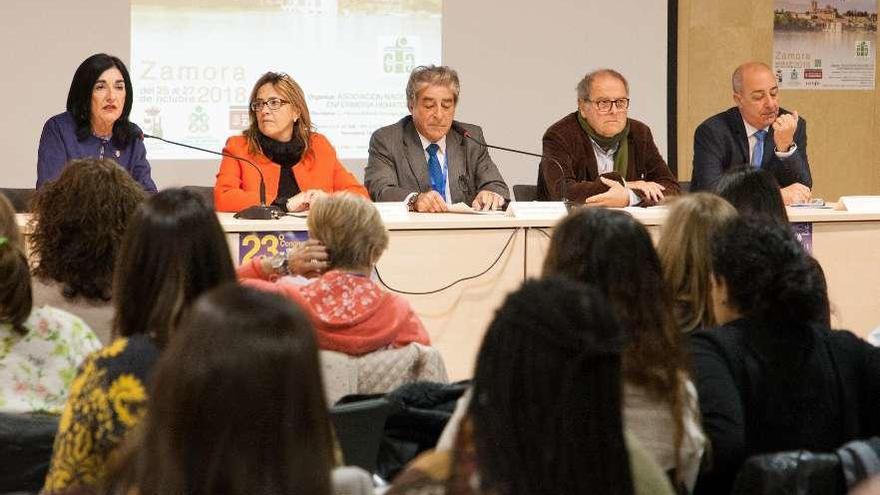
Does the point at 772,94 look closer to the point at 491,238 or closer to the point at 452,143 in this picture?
the point at 452,143

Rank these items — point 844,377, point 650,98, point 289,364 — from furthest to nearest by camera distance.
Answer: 1. point 650,98
2. point 844,377
3. point 289,364

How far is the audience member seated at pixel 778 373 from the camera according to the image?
200 centimetres

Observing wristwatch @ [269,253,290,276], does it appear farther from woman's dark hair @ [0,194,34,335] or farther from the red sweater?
woman's dark hair @ [0,194,34,335]

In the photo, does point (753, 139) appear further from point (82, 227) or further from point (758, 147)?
point (82, 227)

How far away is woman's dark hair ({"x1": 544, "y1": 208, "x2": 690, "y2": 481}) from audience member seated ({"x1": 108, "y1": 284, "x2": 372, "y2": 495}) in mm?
759

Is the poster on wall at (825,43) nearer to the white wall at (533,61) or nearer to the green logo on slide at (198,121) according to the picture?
the white wall at (533,61)

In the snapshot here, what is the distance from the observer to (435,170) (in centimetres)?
529

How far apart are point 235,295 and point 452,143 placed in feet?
13.5

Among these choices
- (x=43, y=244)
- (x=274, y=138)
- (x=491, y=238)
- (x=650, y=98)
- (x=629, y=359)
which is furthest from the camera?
(x=650, y=98)

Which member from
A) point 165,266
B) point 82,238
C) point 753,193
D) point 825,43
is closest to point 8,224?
point 82,238

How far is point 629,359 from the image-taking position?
6.17ft

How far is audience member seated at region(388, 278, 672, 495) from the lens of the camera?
1.26m

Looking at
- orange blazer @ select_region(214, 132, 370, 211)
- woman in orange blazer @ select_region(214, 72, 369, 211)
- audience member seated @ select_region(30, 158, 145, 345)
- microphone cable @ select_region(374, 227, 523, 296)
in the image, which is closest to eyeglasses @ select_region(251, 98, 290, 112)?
woman in orange blazer @ select_region(214, 72, 369, 211)

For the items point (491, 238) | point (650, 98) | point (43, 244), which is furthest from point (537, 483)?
point (650, 98)
